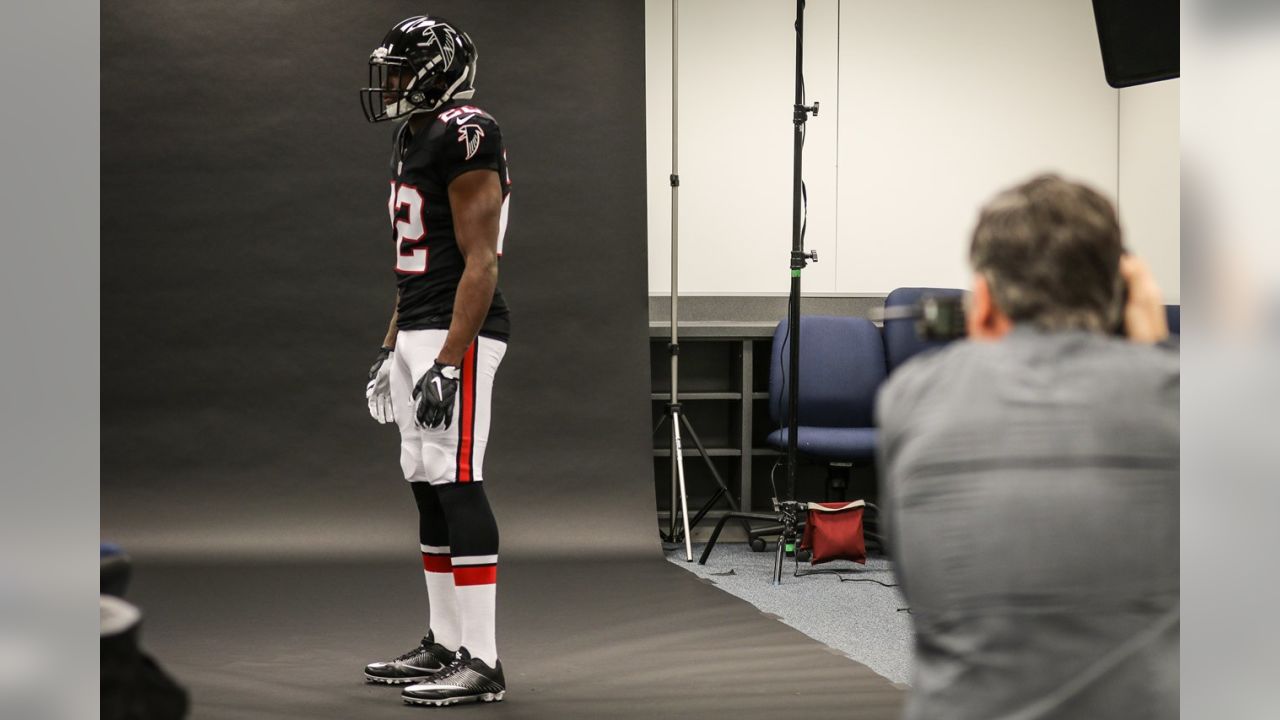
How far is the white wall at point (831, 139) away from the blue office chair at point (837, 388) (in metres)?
1.04

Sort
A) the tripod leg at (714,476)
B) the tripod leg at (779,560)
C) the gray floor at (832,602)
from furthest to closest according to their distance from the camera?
the tripod leg at (714,476), the tripod leg at (779,560), the gray floor at (832,602)

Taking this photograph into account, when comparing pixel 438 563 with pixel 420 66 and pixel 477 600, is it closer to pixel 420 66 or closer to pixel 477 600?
pixel 477 600

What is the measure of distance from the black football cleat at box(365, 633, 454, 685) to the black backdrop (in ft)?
5.24

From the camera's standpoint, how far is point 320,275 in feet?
13.6

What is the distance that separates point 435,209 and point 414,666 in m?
0.91

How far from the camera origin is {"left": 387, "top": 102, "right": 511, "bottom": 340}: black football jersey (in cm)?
223

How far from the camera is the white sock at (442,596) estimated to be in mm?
2371

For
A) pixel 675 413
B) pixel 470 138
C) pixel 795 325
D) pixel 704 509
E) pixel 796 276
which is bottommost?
pixel 704 509

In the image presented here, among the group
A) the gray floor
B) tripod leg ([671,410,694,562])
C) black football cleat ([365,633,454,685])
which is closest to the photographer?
the gray floor

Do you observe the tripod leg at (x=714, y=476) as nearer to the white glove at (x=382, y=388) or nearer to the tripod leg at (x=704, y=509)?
the tripod leg at (x=704, y=509)

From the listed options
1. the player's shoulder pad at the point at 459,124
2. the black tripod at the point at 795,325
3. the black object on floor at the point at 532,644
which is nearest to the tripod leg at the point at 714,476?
the black tripod at the point at 795,325

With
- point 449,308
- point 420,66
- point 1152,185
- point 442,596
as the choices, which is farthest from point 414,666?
point 1152,185

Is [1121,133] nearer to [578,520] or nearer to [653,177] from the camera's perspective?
[578,520]

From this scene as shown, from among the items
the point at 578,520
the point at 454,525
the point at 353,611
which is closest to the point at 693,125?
the point at 578,520
